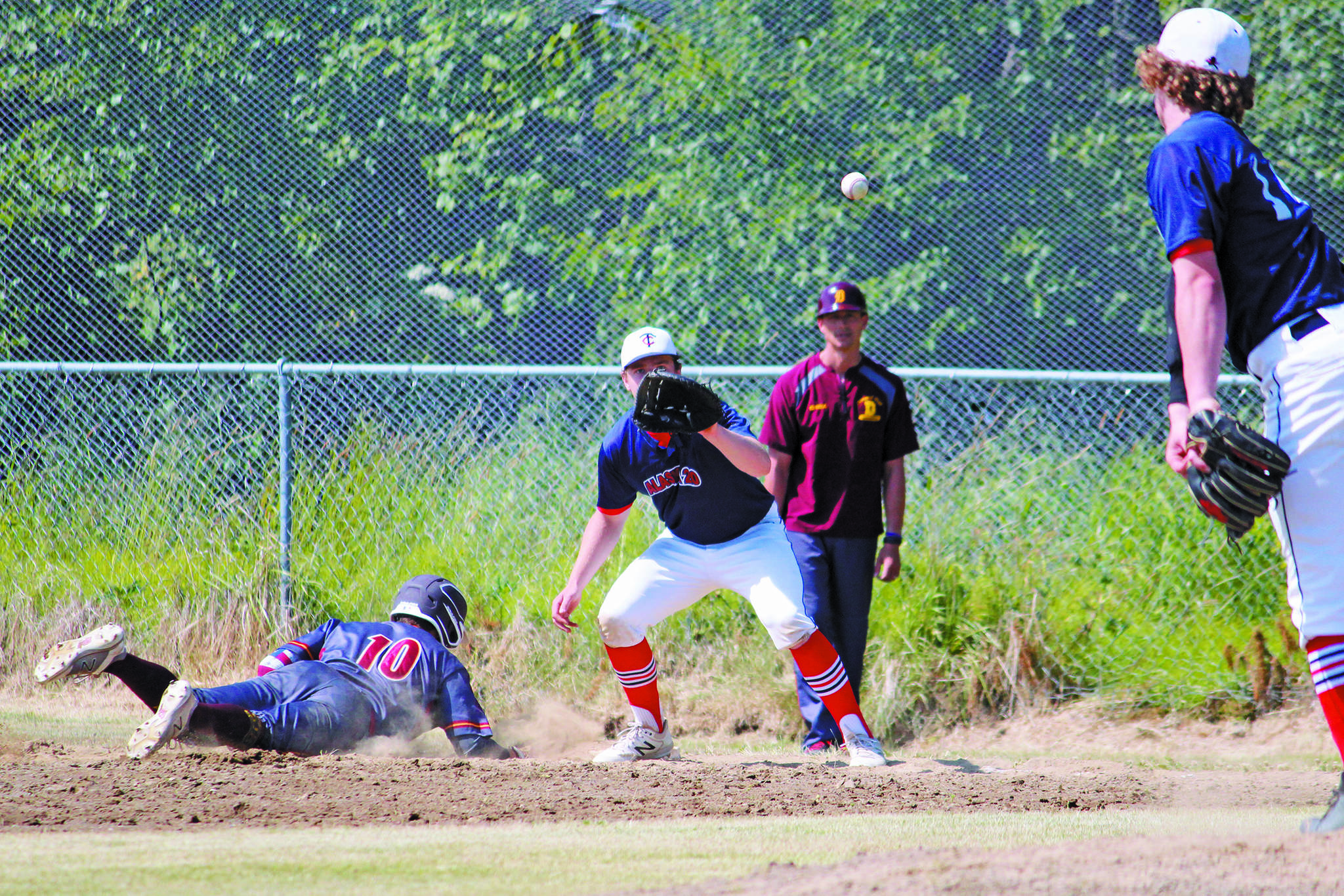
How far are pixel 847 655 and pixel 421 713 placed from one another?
197 cm

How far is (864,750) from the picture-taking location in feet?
16.2

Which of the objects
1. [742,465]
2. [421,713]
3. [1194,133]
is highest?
[1194,133]

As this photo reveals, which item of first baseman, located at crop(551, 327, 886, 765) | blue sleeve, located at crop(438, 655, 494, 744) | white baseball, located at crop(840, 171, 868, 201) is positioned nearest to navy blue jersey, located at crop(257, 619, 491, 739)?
blue sleeve, located at crop(438, 655, 494, 744)

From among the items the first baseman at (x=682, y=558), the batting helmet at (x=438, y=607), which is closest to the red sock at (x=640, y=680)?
the first baseman at (x=682, y=558)

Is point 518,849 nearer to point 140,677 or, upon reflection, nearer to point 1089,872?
point 1089,872

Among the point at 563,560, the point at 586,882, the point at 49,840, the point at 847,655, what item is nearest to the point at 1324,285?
Answer: the point at 586,882

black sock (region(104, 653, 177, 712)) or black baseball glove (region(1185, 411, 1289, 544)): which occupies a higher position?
black baseball glove (region(1185, 411, 1289, 544))

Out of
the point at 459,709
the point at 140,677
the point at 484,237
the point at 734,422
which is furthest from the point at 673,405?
the point at 484,237

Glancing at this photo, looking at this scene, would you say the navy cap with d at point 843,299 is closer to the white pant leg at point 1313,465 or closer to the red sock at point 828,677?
the red sock at point 828,677

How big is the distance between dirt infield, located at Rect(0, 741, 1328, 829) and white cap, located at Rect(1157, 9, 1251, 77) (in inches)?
90.0

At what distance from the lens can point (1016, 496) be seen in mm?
6684

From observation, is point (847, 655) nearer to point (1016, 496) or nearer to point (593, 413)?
point (1016, 496)

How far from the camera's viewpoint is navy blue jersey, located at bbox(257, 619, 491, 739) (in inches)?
199

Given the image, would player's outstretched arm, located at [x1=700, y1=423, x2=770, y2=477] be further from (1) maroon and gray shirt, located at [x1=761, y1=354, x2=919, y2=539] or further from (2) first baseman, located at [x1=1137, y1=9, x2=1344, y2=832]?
(2) first baseman, located at [x1=1137, y1=9, x2=1344, y2=832]
